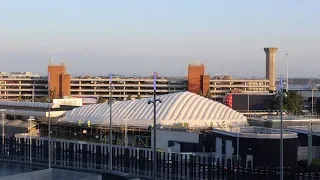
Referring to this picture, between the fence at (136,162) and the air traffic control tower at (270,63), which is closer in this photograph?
the fence at (136,162)

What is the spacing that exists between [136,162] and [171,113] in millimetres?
25123

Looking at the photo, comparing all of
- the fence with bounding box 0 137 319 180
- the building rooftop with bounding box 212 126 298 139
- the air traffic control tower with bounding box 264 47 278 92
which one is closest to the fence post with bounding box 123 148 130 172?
the fence with bounding box 0 137 319 180

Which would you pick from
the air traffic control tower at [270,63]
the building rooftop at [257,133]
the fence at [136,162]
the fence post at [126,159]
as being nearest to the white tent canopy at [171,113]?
the building rooftop at [257,133]

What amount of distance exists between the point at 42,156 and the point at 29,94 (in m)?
108

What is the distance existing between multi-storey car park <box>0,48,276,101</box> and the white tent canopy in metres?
67.3

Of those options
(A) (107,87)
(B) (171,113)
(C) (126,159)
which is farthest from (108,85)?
(C) (126,159)

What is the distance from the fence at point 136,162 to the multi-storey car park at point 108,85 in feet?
301

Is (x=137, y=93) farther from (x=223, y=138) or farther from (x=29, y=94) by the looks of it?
(x=223, y=138)

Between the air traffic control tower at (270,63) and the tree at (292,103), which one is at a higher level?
the air traffic control tower at (270,63)

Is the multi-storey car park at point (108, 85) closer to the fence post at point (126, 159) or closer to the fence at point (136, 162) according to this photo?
the fence at point (136, 162)

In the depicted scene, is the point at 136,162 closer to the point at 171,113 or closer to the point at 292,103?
the point at 171,113

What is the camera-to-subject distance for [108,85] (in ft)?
471

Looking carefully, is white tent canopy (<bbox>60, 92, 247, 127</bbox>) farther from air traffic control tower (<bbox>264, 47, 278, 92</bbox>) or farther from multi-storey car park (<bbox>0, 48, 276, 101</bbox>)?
air traffic control tower (<bbox>264, 47, 278, 92</bbox>)

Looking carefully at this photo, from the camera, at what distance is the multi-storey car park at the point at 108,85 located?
445 ft
